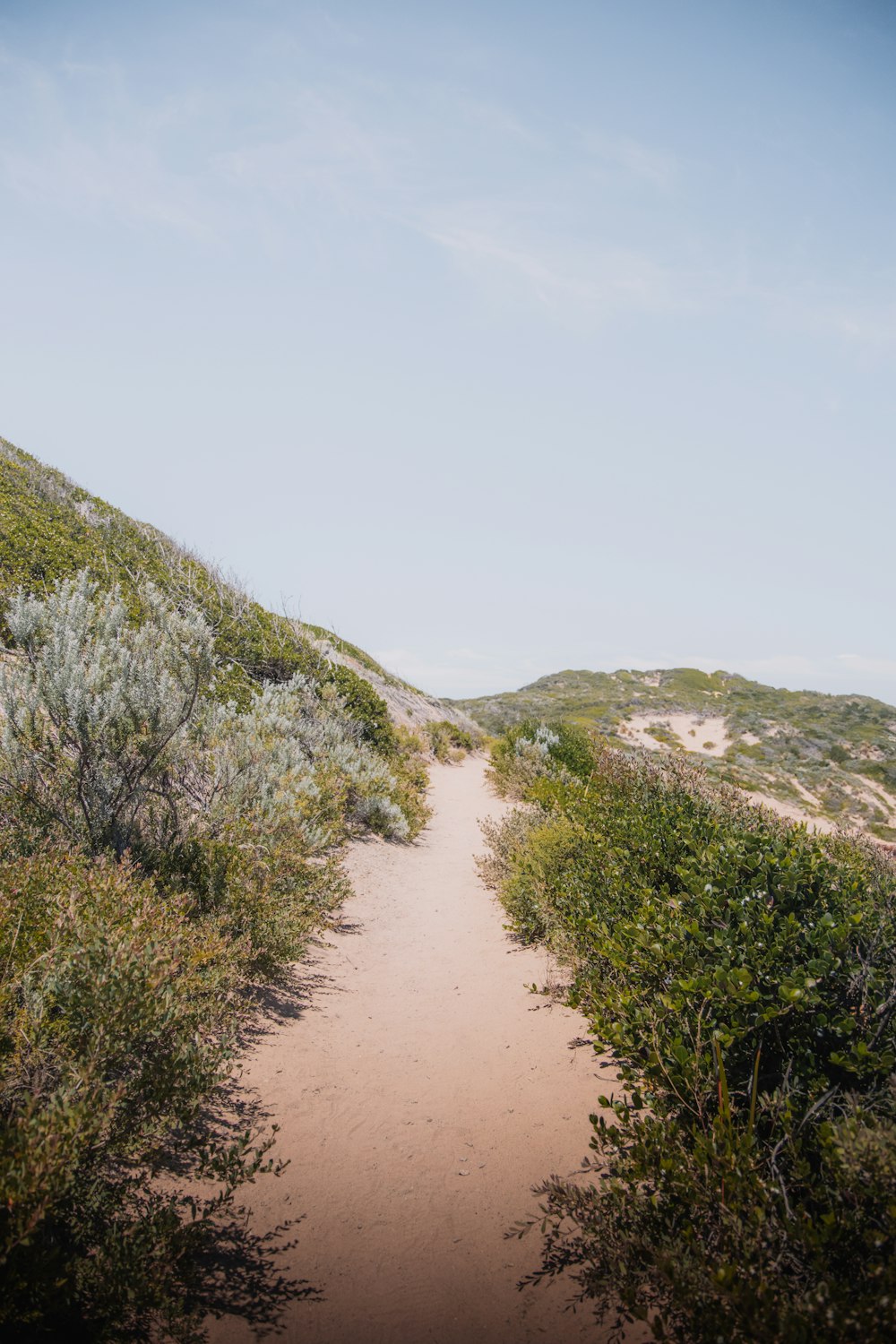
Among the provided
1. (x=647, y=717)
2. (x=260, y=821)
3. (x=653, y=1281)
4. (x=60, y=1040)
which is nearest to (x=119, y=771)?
(x=260, y=821)

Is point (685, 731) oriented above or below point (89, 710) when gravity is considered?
above

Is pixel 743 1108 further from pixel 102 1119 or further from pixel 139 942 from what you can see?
pixel 139 942

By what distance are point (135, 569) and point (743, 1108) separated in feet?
57.0

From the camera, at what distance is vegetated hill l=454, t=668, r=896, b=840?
93.1 feet

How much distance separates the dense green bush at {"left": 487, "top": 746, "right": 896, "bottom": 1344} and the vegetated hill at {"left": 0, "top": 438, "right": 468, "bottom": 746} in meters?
10.6

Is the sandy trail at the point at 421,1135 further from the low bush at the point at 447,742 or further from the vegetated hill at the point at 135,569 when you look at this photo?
the low bush at the point at 447,742

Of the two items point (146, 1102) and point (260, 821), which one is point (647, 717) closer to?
point (260, 821)

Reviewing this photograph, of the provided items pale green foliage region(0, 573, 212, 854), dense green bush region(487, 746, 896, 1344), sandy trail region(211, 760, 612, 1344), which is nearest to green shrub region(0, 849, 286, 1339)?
sandy trail region(211, 760, 612, 1344)

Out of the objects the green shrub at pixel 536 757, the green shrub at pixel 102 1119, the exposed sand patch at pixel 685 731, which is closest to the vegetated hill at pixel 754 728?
the exposed sand patch at pixel 685 731

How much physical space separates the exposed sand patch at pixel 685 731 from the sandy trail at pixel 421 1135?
119 feet

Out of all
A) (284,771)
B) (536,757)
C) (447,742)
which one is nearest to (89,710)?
(284,771)

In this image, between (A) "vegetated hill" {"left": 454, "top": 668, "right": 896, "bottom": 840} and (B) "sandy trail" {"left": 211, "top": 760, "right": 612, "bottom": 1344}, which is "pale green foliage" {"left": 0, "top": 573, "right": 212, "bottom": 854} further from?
(A) "vegetated hill" {"left": 454, "top": 668, "right": 896, "bottom": 840}

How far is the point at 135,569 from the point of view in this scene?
1625 centimetres

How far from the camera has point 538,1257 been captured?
267cm
